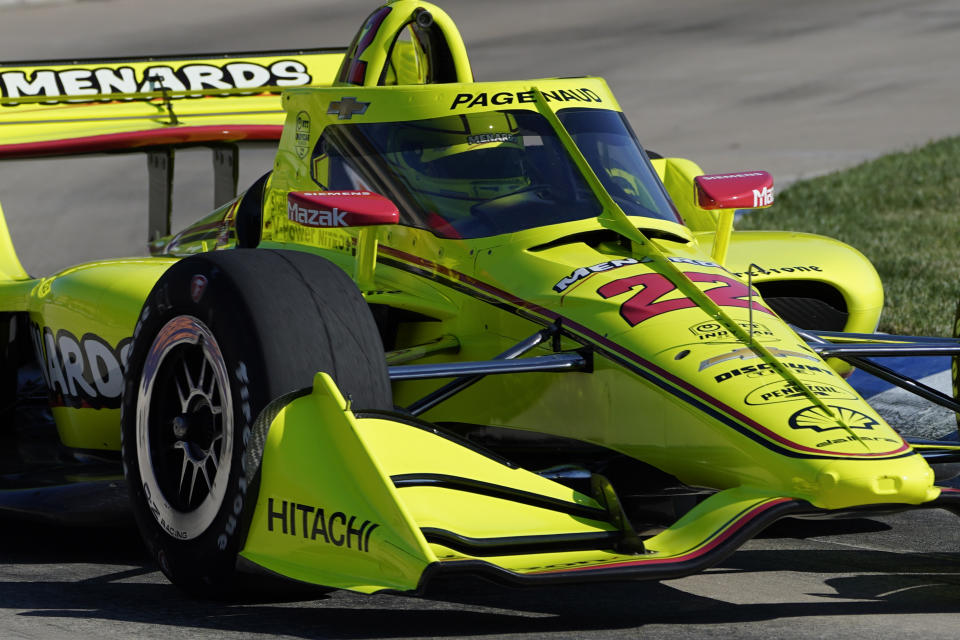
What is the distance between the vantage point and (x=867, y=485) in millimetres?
4207

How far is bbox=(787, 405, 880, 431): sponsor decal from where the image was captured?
441 centimetres

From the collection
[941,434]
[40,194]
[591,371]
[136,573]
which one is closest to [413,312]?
[591,371]

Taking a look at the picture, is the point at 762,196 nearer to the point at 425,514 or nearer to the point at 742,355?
the point at 742,355

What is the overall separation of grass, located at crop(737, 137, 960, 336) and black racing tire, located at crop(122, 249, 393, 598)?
15.8ft

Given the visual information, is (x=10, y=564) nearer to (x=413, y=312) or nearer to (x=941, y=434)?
(x=413, y=312)

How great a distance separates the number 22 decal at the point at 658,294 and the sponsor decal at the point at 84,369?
2.02 meters

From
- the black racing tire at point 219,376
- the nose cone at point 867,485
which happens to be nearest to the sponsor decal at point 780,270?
the nose cone at point 867,485

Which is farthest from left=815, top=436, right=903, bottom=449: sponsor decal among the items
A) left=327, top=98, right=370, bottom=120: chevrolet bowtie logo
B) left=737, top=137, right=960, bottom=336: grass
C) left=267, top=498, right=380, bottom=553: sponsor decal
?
left=737, top=137, right=960, bottom=336: grass

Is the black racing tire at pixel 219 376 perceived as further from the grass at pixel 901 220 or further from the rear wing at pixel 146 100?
the grass at pixel 901 220

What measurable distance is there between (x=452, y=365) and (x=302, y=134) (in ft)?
6.17

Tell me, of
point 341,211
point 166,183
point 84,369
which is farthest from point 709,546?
point 166,183

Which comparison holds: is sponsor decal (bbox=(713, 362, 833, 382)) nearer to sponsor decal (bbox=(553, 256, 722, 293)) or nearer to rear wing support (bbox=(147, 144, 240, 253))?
sponsor decal (bbox=(553, 256, 722, 293))

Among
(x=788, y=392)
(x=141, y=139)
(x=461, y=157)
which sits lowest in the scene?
(x=788, y=392)

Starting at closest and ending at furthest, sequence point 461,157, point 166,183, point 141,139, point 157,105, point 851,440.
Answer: point 851,440
point 461,157
point 141,139
point 157,105
point 166,183
